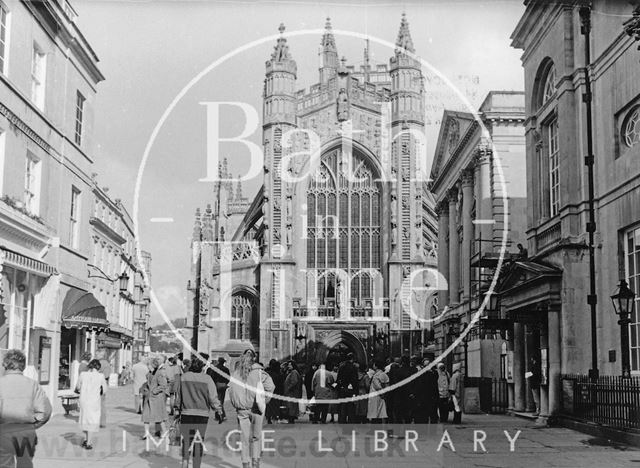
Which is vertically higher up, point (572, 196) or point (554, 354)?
point (572, 196)

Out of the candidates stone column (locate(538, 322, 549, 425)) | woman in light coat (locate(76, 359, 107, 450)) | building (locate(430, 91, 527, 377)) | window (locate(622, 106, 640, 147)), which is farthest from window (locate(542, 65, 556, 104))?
woman in light coat (locate(76, 359, 107, 450))

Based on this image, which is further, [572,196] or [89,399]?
[572,196]

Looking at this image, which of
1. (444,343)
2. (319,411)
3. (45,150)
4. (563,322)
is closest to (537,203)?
(563,322)

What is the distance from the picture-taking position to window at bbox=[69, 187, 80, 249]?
19.0 m

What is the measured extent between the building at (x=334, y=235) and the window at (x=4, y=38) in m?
32.4

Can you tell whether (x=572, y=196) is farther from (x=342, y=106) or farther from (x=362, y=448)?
(x=342, y=106)

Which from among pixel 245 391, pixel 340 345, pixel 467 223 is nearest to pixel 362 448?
pixel 245 391

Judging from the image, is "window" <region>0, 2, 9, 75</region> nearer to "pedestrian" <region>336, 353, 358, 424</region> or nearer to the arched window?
"pedestrian" <region>336, 353, 358, 424</region>

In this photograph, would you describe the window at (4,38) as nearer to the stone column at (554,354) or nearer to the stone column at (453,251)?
the stone column at (554,354)

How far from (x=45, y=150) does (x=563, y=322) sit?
11152 millimetres

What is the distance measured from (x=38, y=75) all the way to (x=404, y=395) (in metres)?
9.62

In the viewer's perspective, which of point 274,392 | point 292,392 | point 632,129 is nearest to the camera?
point 632,129

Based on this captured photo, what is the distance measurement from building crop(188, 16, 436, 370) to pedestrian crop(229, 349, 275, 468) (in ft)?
115

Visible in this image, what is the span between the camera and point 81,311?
18.1 metres
